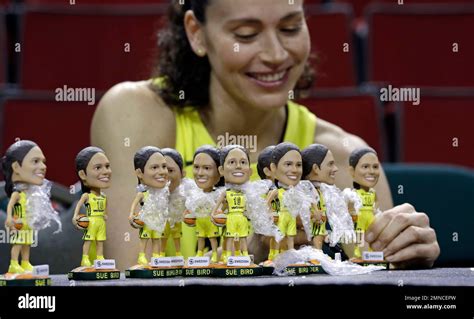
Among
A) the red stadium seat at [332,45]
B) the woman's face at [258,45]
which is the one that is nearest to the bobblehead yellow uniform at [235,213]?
the woman's face at [258,45]

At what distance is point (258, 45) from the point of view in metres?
1.38

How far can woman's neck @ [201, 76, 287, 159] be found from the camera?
160 centimetres

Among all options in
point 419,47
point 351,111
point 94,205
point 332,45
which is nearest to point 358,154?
point 94,205

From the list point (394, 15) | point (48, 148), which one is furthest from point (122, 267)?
point (394, 15)

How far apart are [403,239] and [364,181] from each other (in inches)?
5.6

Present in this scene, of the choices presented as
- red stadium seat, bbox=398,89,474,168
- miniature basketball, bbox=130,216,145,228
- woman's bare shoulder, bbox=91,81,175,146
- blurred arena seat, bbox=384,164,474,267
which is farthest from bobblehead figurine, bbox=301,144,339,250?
red stadium seat, bbox=398,89,474,168

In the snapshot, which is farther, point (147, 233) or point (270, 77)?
point (270, 77)

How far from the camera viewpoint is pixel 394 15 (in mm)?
2602

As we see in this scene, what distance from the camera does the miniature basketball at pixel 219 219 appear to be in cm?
104

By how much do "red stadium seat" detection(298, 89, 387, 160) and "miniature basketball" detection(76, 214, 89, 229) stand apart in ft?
4.20

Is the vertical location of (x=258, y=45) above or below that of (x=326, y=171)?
above

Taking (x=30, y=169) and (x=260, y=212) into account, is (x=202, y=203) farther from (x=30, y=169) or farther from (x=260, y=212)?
(x=30, y=169)

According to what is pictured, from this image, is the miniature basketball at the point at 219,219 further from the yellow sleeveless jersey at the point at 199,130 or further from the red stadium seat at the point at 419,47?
the red stadium seat at the point at 419,47

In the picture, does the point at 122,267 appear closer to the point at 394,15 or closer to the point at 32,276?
the point at 32,276
